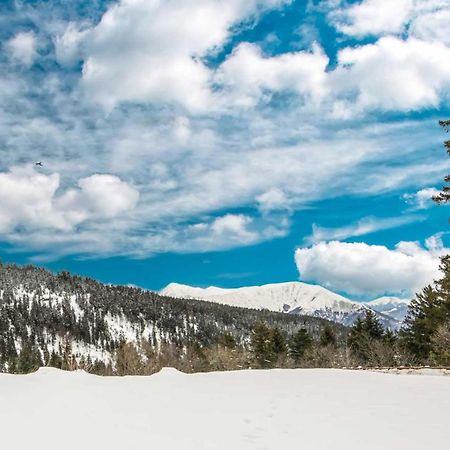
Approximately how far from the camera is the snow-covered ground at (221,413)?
9.51m

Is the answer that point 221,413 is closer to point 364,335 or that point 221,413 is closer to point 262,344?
point 364,335

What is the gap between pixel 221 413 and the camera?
11977 millimetres

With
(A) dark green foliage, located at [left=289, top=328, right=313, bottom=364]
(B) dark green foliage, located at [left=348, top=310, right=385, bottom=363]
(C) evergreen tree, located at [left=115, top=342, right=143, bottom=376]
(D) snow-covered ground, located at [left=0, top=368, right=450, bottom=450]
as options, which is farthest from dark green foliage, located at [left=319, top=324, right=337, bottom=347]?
(D) snow-covered ground, located at [left=0, top=368, right=450, bottom=450]

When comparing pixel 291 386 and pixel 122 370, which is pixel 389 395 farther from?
pixel 122 370

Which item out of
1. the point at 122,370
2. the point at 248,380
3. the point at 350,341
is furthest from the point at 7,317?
the point at 248,380

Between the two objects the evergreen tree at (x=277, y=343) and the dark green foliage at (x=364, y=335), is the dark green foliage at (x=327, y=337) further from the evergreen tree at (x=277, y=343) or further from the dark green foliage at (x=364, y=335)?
the dark green foliage at (x=364, y=335)

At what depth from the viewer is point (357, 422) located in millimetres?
10977

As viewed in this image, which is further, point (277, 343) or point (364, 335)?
point (277, 343)

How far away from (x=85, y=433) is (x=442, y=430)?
22.7 ft

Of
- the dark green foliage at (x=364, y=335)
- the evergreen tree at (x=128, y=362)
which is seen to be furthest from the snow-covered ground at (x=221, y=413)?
the evergreen tree at (x=128, y=362)

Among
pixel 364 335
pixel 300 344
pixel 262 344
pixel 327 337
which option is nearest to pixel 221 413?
pixel 364 335

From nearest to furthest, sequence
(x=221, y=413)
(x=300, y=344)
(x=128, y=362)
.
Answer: (x=221, y=413), (x=128, y=362), (x=300, y=344)

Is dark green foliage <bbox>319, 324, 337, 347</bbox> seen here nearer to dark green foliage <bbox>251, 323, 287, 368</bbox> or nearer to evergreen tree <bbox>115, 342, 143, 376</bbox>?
dark green foliage <bbox>251, 323, 287, 368</bbox>

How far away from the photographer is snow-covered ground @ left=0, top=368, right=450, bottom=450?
9.51 meters
